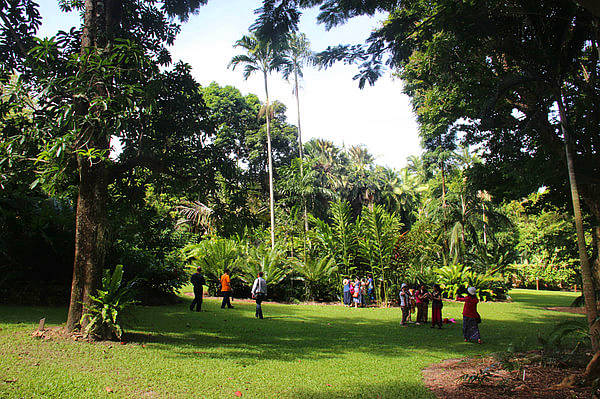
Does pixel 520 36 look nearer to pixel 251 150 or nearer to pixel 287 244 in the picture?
pixel 287 244

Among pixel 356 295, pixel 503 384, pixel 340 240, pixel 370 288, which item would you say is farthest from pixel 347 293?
pixel 503 384

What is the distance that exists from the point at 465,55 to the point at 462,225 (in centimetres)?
1904

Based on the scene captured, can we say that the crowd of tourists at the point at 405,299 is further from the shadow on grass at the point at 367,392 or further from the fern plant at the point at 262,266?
the shadow on grass at the point at 367,392

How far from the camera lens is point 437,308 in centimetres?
1237

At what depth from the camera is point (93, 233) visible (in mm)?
7980

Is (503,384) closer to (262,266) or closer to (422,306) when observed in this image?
(422,306)

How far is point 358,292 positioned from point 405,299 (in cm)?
592

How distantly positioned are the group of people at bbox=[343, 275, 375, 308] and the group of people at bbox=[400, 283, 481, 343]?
4638 millimetres

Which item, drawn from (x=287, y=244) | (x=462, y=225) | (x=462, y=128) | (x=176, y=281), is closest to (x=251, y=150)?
(x=287, y=244)

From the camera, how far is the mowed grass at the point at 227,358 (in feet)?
17.0

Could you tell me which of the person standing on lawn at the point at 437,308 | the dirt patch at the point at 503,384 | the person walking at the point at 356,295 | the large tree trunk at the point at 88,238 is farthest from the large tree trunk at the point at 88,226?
the person walking at the point at 356,295

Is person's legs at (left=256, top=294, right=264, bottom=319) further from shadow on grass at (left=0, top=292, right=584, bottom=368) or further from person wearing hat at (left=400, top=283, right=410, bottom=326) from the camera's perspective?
person wearing hat at (left=400, top=283, right=410, bottom=326)

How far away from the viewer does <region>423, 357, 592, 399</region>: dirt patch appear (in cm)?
497

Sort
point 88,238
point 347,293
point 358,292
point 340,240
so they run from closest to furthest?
point 88,238 < point 358,292 < point 347,293 < point 340,240
